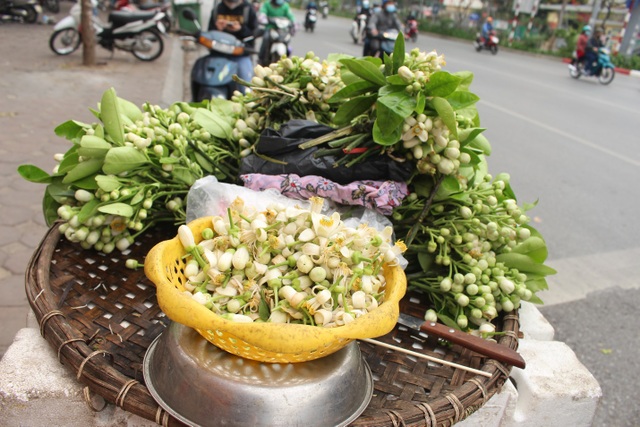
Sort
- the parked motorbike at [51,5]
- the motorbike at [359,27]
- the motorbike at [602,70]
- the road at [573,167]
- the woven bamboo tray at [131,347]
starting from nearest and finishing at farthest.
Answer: the woven bamboo tray at [131,347], the road at [573,167], the motorbike at [602,70], the parked motorbike at [51,5], the motorbike at [359,27]

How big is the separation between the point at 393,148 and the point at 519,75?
1178 centimetres

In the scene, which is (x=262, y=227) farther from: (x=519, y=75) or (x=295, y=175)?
(x=519, y=75)

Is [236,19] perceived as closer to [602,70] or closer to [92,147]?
[92,147]

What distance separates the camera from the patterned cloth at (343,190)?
1.59 metres

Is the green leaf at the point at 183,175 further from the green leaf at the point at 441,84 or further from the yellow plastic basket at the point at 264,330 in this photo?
the green leaf at the point at 441,84

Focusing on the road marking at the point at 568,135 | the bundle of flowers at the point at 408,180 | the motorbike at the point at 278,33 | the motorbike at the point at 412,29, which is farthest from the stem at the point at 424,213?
the motorbike at the point at 412,29

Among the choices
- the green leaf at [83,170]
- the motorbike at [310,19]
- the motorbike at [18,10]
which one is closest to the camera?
the green leaf at [83,170]

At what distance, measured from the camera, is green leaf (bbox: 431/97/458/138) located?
144 cm

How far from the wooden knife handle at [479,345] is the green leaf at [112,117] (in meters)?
1.05

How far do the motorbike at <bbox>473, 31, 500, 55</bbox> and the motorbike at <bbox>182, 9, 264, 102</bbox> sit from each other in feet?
48.6

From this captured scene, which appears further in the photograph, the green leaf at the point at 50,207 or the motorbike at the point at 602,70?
the motorbike at the point at 602,70

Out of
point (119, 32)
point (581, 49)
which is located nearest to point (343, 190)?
point (119, 32)

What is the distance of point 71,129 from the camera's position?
1.70 metres

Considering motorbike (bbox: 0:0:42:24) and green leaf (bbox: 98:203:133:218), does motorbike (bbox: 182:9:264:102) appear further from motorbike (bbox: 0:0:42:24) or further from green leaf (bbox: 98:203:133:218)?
motorbike (bbox: 0:0:42:24)
